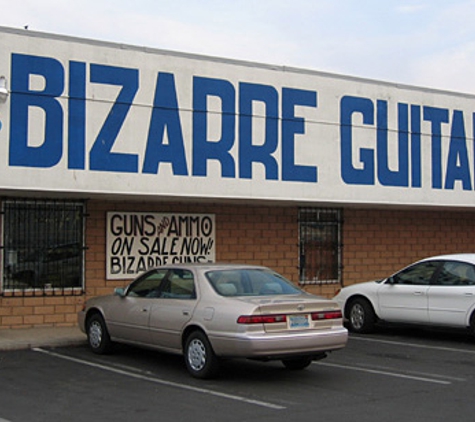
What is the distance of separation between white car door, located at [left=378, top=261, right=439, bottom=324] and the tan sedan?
4172mm

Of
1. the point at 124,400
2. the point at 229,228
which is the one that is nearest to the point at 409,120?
the point at 229,228

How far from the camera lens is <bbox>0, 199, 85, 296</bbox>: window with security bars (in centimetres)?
1409

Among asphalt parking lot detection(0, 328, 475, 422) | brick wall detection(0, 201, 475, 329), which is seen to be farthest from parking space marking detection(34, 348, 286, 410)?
brick wall detection(0, 201, 475, 329)

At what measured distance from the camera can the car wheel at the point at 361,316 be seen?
14719 millimetres

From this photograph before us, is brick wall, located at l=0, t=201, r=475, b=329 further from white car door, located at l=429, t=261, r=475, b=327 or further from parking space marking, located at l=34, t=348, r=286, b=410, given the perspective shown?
white car door, located at l=429, t=261, r=475, b=327

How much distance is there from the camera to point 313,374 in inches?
399

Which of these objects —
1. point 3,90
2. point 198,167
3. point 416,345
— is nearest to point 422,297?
point 416,345

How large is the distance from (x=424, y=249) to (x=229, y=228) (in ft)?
18.4

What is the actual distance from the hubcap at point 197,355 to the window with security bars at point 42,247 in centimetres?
553

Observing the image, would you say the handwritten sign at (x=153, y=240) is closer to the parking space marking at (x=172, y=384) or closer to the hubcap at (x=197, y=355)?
the parking space marking at (x=172, y=384)

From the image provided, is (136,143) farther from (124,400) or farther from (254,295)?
(124,400)

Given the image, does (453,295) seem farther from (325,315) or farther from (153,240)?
(153,240)

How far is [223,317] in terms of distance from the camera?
933 centimetres

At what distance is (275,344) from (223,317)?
2.29ft
